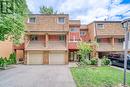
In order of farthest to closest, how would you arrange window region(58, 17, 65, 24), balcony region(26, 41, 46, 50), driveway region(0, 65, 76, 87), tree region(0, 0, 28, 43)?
window region(58, 17, 65, 24), balcony region(26, 41, 46, 50), tree region(0, 0, 28, 43), driveway region(0, 65, 76, 87)

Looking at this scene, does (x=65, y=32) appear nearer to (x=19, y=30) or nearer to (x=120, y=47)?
(x=120, y=47)

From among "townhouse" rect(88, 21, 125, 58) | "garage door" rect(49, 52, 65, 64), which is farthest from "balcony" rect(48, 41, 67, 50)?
"townhouse" rect(88, 21, 125, 58)

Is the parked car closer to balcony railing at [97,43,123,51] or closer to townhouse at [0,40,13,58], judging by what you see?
balcony railing at [97,43,123,51]

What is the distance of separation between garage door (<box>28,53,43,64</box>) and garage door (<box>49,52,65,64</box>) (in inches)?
64.6

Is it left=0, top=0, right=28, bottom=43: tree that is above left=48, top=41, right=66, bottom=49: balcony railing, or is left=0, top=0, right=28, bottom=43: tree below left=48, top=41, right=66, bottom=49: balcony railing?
above

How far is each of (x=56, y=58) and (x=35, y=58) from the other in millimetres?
3450

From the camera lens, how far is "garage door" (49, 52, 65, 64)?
33.4 m

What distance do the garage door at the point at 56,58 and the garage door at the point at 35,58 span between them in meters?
1.64

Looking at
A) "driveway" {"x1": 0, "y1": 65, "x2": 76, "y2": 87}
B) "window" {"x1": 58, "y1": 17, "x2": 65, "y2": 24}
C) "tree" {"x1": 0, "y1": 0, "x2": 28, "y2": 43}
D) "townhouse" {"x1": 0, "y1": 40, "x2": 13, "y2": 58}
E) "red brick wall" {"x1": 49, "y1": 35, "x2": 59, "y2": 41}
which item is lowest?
"driveway" {"x1": 0, "y1": 65, "x2": 76, "y2": 87}

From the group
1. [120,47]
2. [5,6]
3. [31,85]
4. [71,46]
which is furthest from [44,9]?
[31,85]

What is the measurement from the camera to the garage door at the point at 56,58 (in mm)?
33375

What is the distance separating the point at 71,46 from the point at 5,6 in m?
21.4

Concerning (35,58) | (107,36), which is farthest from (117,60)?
(35,58)

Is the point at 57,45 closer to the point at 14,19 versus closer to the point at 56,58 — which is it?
the point at 56,58
